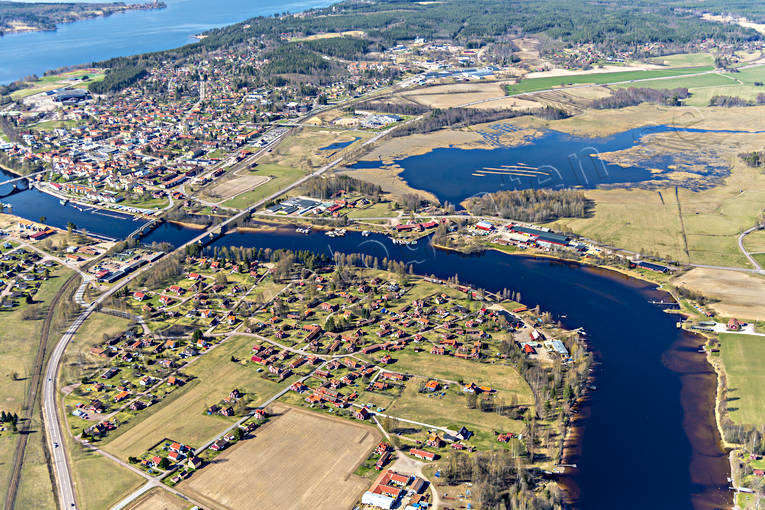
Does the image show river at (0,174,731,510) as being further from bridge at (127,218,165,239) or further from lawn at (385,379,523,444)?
lawn at (385,379,523,444)

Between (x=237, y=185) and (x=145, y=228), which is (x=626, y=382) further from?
(x=237, y=185)

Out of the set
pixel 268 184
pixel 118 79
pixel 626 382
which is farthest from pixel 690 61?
pixel 118 79

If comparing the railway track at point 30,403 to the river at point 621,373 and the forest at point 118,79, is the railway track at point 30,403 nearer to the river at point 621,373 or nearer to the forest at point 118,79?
the river at point 621,373

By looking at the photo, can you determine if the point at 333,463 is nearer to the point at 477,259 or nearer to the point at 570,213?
the point at 477,259

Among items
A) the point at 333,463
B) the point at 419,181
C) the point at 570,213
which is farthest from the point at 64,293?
the point at 570,213

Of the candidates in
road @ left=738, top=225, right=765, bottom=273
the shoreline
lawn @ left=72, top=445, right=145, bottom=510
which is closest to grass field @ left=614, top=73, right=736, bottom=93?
road @ left=738, top=225, right=765, bottom=273
